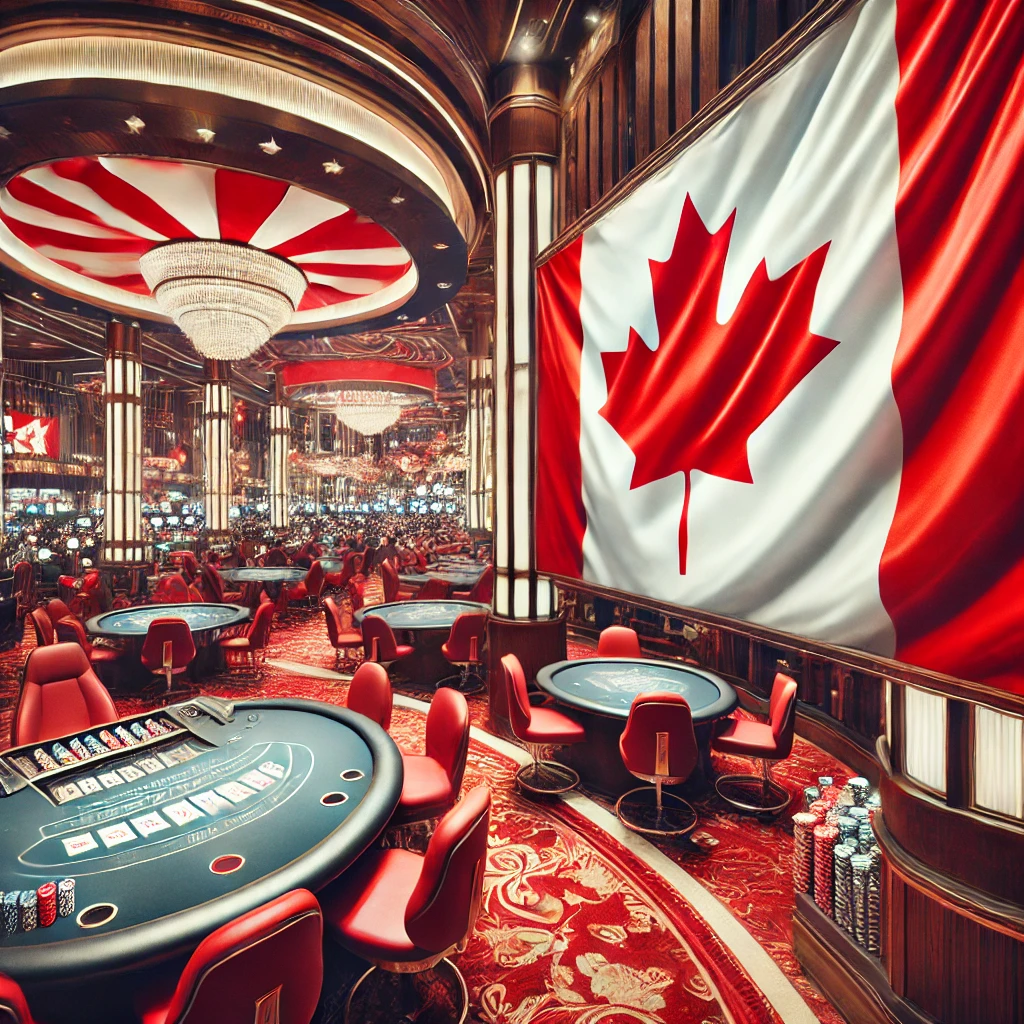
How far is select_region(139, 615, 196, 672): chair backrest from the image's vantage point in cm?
509

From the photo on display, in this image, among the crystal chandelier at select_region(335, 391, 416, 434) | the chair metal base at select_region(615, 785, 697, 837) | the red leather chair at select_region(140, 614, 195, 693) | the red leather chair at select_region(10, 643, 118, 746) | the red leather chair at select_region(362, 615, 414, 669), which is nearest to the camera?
the red leather chair at select_region(10, 643, 118, 746)

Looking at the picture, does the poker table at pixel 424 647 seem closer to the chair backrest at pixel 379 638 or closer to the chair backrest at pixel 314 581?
the chair backrest at pixel 379 638

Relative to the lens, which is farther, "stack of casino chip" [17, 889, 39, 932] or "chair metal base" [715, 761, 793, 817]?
"chair metal base" [715, 761, 793, 817]

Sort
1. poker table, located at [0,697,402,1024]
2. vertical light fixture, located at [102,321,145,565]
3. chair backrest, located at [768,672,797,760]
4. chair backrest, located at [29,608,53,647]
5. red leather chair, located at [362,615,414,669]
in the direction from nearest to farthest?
poker table, located at [0,697,402,1024], chair backrest, located at [768,672,797,760], chair backrest, located at [29,608,53,647], red leather chair, located at [362,615,414,669], vertical light fixture, located at [102,321,145,565]

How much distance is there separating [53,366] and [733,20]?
17.8m

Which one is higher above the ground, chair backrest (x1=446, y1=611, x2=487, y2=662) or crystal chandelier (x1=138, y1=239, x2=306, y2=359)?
crystal chandelier (x1=138, y1=239, x2=306, y2=359)

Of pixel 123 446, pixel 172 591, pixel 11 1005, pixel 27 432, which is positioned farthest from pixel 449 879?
pixel 27 432

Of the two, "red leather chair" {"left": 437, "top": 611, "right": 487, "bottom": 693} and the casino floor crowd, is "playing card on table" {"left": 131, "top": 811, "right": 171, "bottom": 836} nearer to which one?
the casino floor crowd

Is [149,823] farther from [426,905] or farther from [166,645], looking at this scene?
[166,645]

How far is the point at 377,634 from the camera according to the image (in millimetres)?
5492

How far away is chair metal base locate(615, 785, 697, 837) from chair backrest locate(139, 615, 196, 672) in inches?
150

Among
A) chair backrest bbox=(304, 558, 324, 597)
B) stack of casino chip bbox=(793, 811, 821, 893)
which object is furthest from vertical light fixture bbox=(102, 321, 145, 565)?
stack of casino chip bbox=(793, 811, 821, 893)

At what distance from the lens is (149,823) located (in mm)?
1954

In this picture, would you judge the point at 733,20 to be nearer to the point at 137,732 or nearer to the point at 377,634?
the point at 137,732
